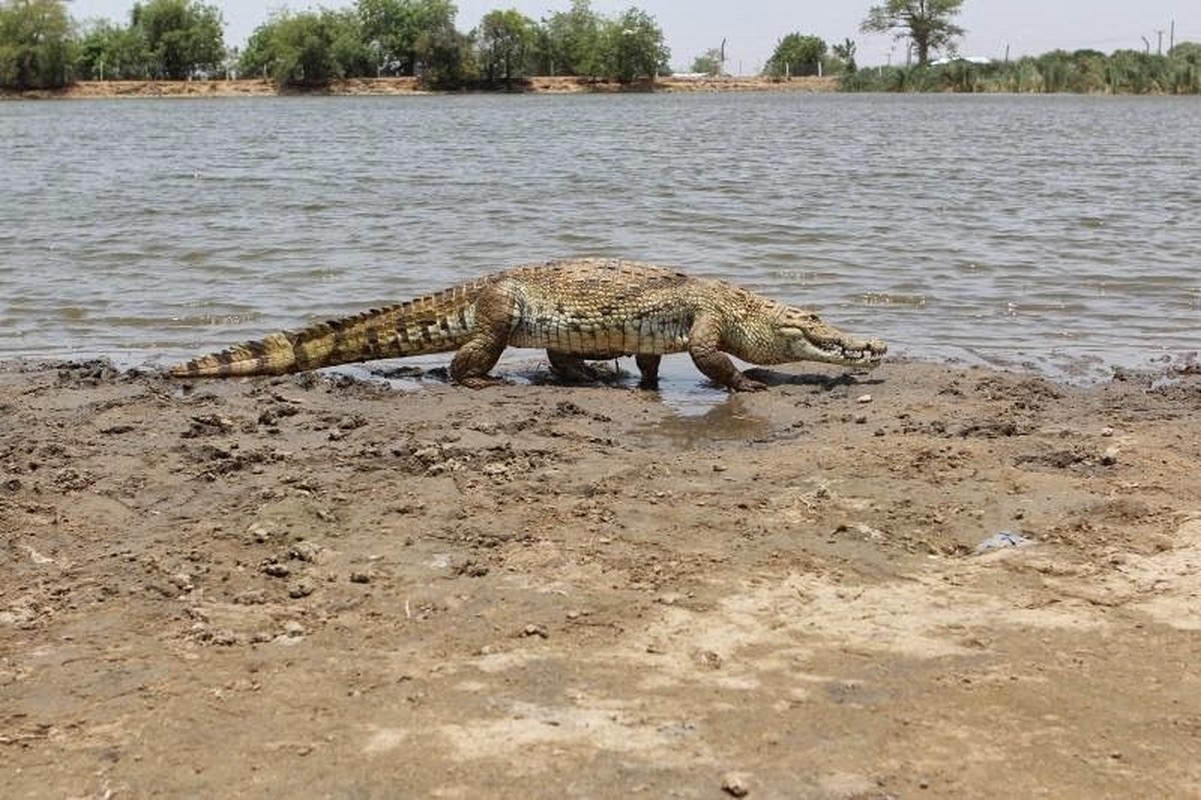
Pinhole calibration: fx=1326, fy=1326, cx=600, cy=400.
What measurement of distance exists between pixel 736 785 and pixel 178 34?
324ft

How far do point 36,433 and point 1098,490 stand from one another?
16.1 ft

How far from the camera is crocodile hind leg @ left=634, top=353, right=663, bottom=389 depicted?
827cm

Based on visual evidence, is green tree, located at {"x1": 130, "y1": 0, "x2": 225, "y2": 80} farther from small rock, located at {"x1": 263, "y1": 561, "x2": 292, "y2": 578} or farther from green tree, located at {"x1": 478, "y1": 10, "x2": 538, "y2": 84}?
small rock, located at {"x1": 263, "y1": 561, "x2": 292, "y2": 578}

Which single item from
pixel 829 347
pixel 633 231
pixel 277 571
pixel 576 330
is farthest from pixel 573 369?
pixel 633 231

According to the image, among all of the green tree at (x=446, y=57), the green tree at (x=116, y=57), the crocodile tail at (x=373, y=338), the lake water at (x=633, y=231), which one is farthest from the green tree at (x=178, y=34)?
the crocodile tail at (x=373, y=338)

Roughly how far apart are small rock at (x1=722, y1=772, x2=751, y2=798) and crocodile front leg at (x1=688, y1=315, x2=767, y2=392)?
4.86m

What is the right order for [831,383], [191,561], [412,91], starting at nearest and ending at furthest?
[191,561]
[831,383]
[412,91]

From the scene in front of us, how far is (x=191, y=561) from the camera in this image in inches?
181

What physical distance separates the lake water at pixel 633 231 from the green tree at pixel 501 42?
60953mm

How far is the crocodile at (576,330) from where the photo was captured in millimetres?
8055

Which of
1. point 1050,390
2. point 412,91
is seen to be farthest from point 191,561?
point 412,91

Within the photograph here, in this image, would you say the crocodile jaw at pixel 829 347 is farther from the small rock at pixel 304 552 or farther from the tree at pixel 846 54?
the tree at pixel 846 54

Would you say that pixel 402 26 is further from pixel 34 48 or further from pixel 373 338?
pixel 373 338

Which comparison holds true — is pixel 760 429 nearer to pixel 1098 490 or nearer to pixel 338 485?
pixel 1098 490
